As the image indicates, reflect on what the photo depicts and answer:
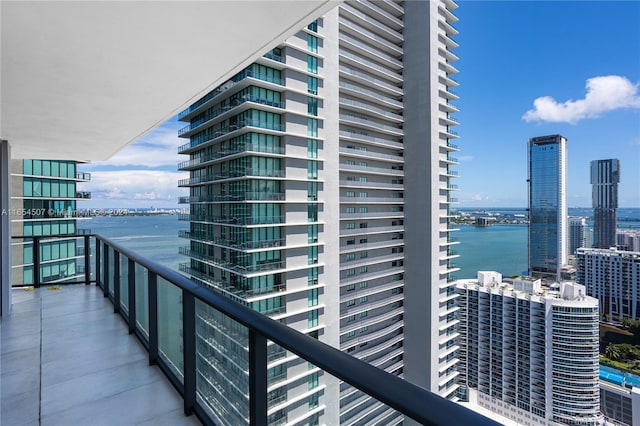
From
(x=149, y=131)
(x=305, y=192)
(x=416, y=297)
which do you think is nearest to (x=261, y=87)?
(x=305, y=192)

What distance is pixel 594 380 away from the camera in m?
17.1

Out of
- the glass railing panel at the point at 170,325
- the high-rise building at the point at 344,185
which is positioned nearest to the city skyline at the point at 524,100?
the high-rise building at the point at 344,185

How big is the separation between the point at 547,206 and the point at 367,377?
95.4 ft

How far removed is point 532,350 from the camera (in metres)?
20.5

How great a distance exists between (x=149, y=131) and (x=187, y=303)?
2508 mm

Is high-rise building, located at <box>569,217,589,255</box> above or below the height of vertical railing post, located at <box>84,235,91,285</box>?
below

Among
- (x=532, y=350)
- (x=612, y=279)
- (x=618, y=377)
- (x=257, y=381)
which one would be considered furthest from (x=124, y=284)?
(x=532, y=350)

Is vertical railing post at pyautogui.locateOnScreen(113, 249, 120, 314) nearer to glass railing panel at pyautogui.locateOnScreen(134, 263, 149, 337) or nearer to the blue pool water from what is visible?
glass railing panel at pyautogui.locateOnScreen(134, 263, 149, 337)

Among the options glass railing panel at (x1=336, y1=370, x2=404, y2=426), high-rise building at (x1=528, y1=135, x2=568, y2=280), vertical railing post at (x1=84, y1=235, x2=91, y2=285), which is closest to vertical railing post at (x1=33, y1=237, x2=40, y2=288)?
vertical railing post at (x1=84, y1=235, x2=91, y2=285)

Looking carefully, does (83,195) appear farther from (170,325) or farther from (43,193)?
(170,325)

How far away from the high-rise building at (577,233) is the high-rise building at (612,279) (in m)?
3.00

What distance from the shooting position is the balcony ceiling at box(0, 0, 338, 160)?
4.35 feet

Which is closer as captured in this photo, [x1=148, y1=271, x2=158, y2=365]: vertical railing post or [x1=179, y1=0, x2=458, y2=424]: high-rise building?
[x1=148, y1=271, x2=158, y2=365]: vertical railing post

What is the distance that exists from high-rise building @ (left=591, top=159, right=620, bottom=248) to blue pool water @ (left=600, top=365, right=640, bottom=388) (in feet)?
22.7
